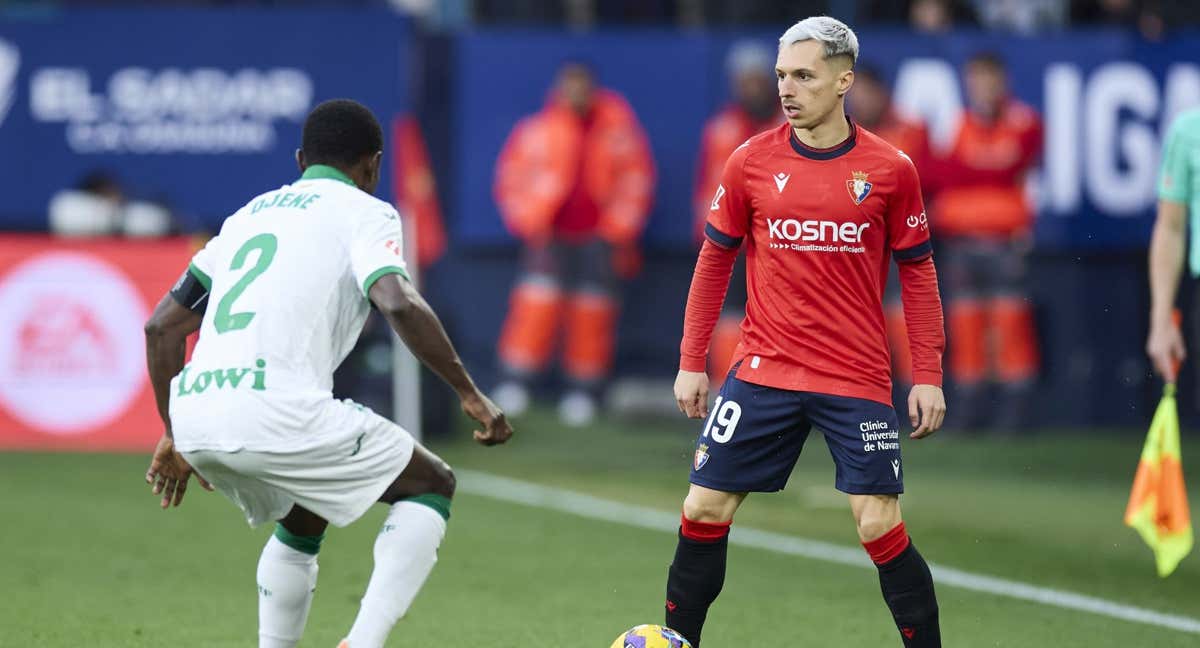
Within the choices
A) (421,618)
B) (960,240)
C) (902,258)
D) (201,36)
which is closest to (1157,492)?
(902,258)

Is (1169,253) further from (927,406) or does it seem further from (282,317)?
(282,317)

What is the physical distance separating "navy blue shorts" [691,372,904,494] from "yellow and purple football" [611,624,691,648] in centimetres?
47

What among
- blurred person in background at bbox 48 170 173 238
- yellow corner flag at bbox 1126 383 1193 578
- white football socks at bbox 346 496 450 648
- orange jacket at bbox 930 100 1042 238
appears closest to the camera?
white football socks at bbox 346 496 450 648

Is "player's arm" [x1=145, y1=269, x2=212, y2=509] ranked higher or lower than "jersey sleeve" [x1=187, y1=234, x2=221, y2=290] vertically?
lower

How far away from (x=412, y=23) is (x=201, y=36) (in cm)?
160

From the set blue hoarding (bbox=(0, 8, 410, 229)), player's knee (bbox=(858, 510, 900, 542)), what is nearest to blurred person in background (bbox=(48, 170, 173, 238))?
blue hoarding (bbox=(0, 8, 410, 229))

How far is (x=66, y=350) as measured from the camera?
12.5 m

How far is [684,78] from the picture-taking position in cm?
1516

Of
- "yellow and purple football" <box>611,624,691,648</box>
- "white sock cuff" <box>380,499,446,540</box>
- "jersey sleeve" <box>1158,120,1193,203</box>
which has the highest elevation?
"jersey sleeve" <box>1158,120,1193,203</box>

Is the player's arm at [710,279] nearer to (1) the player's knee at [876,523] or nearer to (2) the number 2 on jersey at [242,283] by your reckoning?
(1) the player's knee at [876,523]

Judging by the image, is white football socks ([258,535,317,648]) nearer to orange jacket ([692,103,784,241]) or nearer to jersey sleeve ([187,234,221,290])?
jersey sleeve ([187,234,221,290])

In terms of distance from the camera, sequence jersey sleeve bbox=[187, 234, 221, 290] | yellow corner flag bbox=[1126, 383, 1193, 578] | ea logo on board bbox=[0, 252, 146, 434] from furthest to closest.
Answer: ea logo on board bbox=[0, 252, 146, 434] → yellow corner flag bbox=[1126, 383, 1193, 578] → jersey sleeve bbox=[187, 234, 221, 290]

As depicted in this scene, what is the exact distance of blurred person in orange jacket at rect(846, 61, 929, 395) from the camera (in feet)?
45.0

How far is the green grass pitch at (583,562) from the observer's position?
715cm
